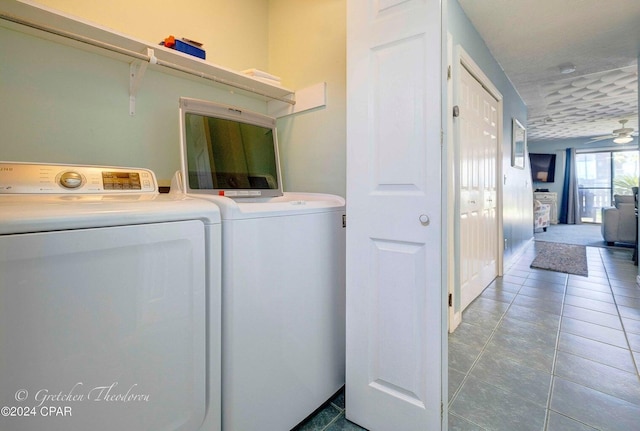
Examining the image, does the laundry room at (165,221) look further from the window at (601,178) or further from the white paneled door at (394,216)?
the window at (601,178)

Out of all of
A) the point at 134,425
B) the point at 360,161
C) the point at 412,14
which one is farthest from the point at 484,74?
the point at 134,425

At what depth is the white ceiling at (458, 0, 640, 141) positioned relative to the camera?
7.46 feet

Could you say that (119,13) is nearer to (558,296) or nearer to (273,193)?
(273,193)

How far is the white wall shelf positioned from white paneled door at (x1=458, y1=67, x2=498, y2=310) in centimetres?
172

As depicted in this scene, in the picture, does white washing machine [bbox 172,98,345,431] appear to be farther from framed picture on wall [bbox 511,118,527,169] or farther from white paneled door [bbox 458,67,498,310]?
framed picture on wall [bbox 511,118,527,169]

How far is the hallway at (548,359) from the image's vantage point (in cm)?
128

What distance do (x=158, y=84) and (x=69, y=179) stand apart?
71 cm

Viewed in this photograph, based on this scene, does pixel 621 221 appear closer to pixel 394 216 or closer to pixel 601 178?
pixel 601 178

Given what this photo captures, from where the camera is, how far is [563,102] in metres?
4.62

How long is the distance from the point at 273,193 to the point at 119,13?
1104 mm

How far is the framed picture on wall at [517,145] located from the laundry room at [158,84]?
339cm

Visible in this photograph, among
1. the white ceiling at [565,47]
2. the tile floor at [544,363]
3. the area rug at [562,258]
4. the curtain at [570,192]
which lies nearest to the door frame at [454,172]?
the tile floor at [544,363]

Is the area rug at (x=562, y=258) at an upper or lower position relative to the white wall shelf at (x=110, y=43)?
lower

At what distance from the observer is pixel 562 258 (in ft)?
13.4
